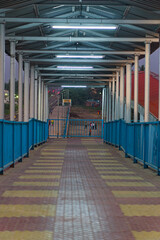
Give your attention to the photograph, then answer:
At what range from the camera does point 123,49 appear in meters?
23.7

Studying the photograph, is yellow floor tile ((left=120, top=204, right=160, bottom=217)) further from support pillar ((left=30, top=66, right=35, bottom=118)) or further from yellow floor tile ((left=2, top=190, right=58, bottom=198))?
support pillar ((left=30, top=66, right=35, bottom=118))

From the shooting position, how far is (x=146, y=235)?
17.3 feet

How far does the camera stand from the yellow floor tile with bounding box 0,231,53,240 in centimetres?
508

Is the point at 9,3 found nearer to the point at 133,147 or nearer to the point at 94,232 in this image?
the point at 133,147

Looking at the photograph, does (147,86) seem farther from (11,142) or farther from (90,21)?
(11,142)

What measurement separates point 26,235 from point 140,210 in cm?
230

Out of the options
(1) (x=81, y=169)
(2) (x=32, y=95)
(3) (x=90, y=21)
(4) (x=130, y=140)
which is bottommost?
(1) (x=81, y=169)

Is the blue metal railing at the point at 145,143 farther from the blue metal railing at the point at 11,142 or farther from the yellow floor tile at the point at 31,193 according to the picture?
the blue metal railing at the point at 11,142

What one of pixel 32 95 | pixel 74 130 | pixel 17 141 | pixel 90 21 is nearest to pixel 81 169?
pixel 17 141

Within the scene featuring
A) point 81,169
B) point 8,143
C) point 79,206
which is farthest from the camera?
point 81,169

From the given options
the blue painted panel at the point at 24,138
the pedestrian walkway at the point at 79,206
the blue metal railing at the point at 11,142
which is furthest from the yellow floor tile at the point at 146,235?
the blue painted panel at the point at 24,138

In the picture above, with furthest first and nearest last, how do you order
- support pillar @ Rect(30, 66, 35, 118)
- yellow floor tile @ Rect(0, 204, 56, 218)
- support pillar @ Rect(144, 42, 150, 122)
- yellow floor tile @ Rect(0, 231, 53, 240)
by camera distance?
support pillar @ Rect(30, 66, 35, 118)
support pillar @ Rect(144, 42, 150, 122)
yellow floor tile @ Rect(0, 204, 56, 218)
yellow floor tile @ Rect(0, 231, 53, 240)

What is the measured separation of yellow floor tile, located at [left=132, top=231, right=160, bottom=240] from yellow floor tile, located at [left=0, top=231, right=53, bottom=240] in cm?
Answer: 108

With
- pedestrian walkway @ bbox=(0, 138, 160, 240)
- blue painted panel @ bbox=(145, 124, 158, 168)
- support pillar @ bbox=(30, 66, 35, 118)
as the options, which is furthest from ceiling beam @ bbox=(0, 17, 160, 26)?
support pillar @ bbox=(30, 66, 35, 118)
